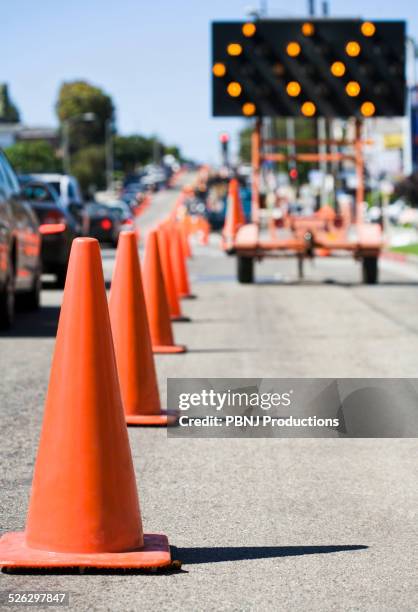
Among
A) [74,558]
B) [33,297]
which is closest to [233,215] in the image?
[33,297]

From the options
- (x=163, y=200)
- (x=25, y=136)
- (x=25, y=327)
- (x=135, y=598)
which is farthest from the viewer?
(x=25, y=136)

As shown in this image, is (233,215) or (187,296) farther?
(233,215)

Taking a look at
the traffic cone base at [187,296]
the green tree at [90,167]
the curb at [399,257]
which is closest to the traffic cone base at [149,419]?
the traffic cone base at [187,296]

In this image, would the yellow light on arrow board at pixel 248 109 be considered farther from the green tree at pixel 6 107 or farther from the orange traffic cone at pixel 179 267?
the green tree at pixel 6 107

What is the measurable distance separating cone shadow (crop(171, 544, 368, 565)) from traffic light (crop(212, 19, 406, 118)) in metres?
16.1

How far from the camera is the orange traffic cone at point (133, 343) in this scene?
8.21m

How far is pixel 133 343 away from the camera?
27.1ft

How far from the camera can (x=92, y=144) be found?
165 meters

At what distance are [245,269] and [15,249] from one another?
27.8 ft

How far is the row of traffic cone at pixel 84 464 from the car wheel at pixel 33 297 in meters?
10.9

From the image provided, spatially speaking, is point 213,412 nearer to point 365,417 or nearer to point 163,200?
point 365,417

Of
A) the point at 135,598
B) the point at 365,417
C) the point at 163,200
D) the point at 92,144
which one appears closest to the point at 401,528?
the point at 135,598

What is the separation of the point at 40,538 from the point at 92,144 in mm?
161896

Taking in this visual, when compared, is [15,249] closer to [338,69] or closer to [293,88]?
[293,88]
